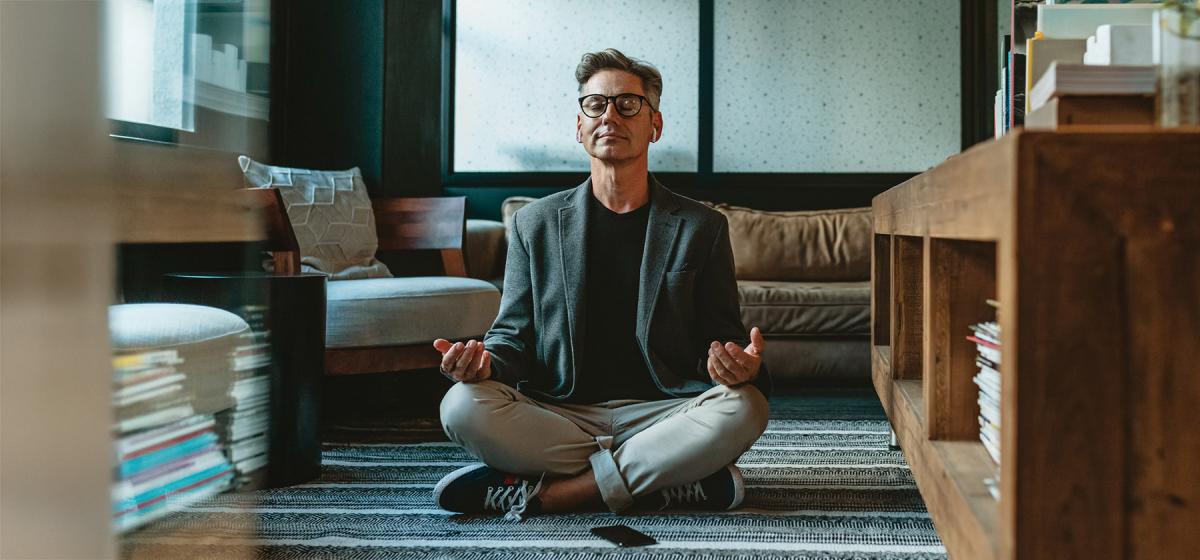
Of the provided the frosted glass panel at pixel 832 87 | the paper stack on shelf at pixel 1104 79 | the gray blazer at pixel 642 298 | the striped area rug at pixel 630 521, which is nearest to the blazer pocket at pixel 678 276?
the gray blazer at pixel 642 298

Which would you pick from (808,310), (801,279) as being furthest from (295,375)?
(801,279)

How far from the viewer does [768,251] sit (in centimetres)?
353

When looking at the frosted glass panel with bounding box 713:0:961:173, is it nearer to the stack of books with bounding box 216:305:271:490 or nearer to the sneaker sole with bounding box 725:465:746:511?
the sneaker sole with bounding box 725:465:746:511

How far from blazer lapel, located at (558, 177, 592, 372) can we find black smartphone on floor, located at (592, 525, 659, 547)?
0.34 meters

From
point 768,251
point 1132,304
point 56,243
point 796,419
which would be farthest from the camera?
point 768,251

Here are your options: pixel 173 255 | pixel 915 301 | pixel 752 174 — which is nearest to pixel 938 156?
pixel 752 174

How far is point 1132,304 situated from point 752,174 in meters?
3.30

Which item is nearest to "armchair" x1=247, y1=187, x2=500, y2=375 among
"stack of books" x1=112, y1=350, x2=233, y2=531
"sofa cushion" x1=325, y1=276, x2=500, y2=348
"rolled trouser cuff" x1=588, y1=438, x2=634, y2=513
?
"sofa cushion" x1=325, y1=276, x2=500, y2=348

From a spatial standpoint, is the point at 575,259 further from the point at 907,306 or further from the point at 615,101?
the point at 907,306

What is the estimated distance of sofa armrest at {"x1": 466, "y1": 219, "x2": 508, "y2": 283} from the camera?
11.0ft

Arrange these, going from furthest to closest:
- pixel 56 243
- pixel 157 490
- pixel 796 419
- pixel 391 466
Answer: pixel 796 419
pixel 391 466
pixel 157 490
pixel 56 243

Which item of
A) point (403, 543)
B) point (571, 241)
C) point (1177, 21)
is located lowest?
point (403, 543)

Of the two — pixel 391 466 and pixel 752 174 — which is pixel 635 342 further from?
pixel 752 174

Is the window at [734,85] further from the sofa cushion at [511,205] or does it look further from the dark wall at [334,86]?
the dark wall at [334,86]
